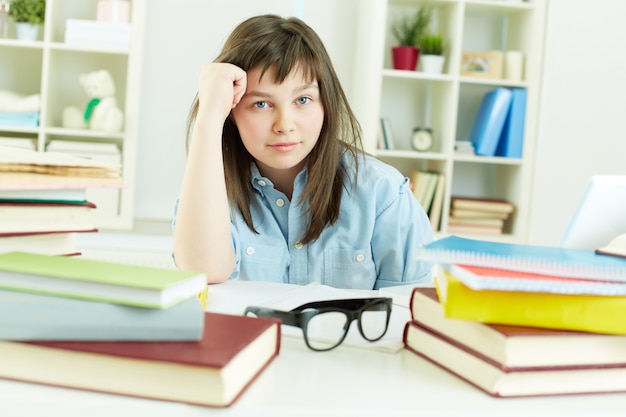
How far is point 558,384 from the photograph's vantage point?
635mm

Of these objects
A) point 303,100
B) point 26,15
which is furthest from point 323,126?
point 26,15

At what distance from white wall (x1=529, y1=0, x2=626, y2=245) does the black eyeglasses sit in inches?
95.8

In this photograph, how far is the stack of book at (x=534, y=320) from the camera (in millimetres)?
618

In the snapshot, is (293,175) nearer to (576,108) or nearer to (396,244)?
(396,244)

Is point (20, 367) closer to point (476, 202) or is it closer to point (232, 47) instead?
point (232, 47)

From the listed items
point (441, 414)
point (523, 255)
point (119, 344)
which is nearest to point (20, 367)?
point (119, 344)

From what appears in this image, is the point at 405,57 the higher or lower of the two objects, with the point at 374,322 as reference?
higher

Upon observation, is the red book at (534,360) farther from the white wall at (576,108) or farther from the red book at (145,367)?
the white wall at (576,108)

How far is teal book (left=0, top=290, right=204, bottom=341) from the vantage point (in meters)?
0.59

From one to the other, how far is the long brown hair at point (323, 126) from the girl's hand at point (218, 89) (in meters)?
0.09

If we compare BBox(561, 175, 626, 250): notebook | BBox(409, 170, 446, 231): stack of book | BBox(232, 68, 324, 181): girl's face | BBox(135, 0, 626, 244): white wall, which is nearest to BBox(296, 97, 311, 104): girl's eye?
BBox(232, 68, 324, 181): girl's face

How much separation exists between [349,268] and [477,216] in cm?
184

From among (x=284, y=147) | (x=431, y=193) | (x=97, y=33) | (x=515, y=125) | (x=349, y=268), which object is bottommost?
(x=349, y=268)

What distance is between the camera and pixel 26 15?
9.62ft
